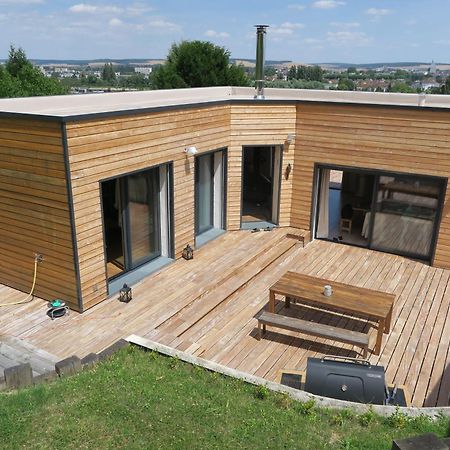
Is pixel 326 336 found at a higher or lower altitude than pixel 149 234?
lower

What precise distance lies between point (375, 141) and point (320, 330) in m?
4.85

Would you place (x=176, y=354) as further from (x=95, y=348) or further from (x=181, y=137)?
(x=181, y=137)

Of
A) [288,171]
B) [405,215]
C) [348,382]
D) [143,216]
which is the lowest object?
[348,382]

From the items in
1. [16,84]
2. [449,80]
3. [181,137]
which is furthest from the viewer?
[449,80]

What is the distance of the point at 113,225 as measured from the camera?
25.2ft

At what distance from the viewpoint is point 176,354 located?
5598 millimetres

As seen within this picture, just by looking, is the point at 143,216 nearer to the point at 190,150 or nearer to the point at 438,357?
the point at 190,150

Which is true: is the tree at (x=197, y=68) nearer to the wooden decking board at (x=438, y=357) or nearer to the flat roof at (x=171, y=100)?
the flat roof at (x=171, y=100)

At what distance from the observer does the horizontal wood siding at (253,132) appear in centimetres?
970

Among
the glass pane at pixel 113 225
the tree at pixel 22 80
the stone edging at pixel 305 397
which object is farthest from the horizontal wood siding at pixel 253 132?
the tree at pixel 22 80

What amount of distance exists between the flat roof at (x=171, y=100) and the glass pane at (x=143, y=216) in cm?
132

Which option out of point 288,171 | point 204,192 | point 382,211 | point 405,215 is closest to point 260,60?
point 288,171

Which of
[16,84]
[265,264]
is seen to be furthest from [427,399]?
[16,84]

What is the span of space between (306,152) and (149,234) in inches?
164
